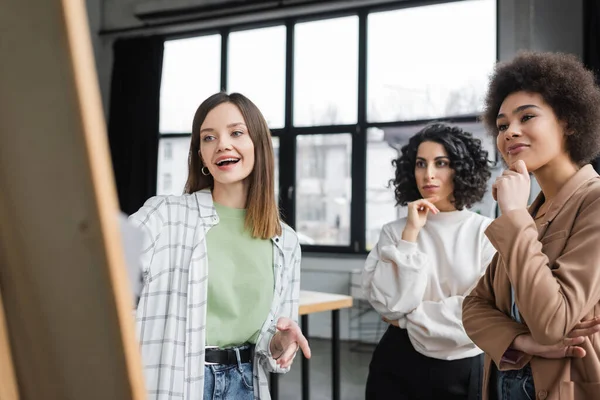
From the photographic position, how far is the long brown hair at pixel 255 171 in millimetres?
1491

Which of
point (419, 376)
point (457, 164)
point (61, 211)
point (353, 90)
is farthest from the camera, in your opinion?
point (353, 90)

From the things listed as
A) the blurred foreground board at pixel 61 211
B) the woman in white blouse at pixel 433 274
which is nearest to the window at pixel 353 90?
the woman in white blouse at pixel 433 274

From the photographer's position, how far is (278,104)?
6.61 metres

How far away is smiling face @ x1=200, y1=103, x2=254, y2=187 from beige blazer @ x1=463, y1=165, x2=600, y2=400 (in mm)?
651

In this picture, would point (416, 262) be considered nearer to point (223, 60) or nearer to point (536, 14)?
point (536, 14)

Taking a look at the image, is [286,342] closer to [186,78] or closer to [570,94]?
[570,94]

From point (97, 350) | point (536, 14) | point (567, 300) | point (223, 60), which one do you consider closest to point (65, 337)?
point (97, 350)

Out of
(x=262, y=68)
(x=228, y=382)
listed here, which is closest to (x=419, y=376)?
(x=228, y=382)

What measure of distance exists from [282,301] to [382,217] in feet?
15.2

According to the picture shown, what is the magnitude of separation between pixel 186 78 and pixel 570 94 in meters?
6.51

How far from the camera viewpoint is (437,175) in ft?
6.21

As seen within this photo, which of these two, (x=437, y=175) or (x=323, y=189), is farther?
(x=323, y=189)

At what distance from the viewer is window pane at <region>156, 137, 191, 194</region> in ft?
23.7

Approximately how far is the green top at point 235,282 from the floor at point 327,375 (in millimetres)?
2572
